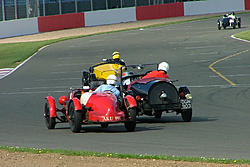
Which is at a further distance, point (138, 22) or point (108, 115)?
point (138, 22)

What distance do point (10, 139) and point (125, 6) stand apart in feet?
148

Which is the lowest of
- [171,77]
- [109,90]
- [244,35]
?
[171,77]

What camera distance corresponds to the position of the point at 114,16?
184 ft

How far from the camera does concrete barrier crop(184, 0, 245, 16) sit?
Result: 192ft

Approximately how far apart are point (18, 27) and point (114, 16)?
28.9 ft

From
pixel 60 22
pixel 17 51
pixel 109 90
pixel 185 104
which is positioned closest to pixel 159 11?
pixel 60 22

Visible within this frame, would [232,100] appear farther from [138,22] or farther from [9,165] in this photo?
[138,22]

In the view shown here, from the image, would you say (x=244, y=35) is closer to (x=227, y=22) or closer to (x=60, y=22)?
(x=227, y=22)

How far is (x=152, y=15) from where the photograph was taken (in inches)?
2255

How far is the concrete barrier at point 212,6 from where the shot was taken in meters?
58.4

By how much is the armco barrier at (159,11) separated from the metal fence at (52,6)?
0.47 m

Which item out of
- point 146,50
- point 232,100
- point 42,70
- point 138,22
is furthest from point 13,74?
point 138,22

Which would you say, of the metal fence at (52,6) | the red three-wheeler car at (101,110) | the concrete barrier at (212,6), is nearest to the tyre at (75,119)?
the red three-wheeler car at (101,110)

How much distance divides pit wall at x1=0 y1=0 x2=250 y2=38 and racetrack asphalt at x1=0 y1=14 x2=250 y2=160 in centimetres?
699
